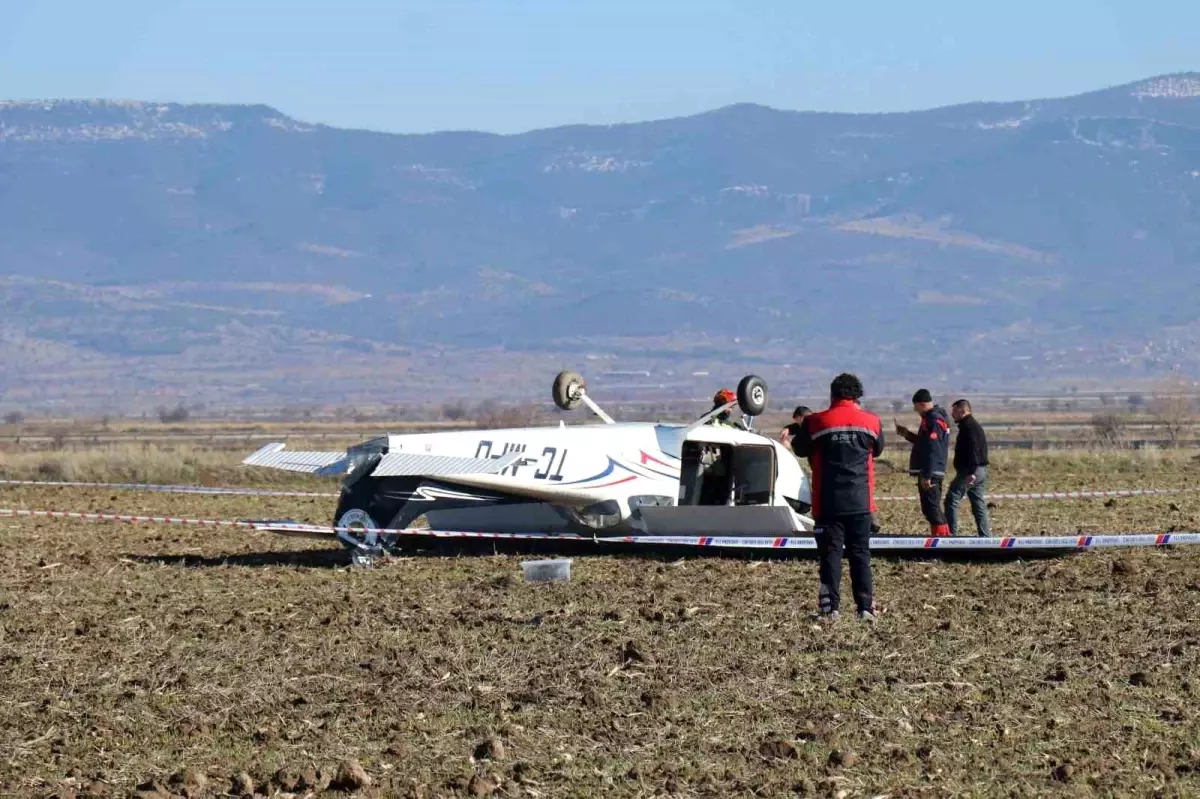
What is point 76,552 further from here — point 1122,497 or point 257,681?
point 1122,497

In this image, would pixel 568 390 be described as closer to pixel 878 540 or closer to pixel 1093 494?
pixel 878 540

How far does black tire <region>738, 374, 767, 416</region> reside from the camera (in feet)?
68.6

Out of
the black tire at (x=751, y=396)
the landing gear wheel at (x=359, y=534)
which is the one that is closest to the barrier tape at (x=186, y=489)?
the landing gear wheel at (x=359, y=534)

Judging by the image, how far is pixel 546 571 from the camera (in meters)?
18.1

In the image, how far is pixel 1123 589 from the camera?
16.4 meters

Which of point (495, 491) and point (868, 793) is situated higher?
point (495, 491)

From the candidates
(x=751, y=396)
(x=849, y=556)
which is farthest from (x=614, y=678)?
(x=751, y=396)

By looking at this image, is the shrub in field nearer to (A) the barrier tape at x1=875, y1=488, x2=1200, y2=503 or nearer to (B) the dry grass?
(A) the barrier tape at x1=875, y1=488, x2=1200, y2=503

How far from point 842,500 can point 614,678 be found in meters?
2.87

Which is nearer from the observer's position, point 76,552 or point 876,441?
point 876,441

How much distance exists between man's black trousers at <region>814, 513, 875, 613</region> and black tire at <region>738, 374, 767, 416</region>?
5.99 metres

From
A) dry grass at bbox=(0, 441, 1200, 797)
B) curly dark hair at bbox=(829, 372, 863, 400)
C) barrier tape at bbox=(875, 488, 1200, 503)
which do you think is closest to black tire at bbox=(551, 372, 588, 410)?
dry grass at bbox=(0, 441, 1200, 797)

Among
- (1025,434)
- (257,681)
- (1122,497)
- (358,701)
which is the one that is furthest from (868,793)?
(1025,434)

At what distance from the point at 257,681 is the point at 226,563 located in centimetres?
793
